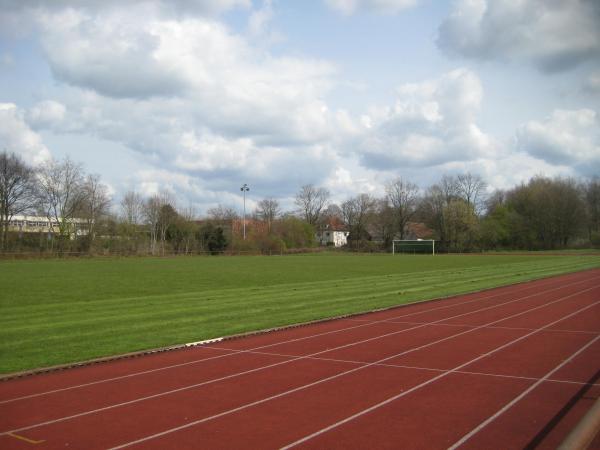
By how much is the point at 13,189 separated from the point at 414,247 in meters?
65.7

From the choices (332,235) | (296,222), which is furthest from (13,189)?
(332,235)

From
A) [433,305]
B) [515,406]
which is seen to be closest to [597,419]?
[515,406]

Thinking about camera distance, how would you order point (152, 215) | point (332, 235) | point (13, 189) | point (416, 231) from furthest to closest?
point (332, 235) < point (416, 231) < point (152, 215) < point (13, 189)

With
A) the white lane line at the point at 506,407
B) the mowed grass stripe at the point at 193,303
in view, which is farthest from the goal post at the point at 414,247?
the white lane line at the point at 506,407

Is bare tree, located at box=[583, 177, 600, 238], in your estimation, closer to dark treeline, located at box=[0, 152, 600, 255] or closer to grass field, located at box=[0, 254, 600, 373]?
dark treeline, located at box=[0, 152, 600, 255]

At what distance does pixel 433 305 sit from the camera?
19891 millimetres

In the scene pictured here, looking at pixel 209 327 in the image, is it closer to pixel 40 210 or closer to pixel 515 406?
pixel 515 406

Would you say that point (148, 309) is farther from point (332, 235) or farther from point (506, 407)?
point (332, 235)

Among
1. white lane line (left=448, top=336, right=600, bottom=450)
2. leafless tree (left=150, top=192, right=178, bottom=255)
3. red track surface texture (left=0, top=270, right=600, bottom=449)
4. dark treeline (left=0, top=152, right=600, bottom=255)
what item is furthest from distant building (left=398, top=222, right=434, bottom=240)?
white lane line (left=448, top=336, right=600, bottom=450)

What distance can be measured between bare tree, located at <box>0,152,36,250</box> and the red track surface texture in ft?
229

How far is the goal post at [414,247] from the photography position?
9862 centimetres

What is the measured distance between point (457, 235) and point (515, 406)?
97613 mm

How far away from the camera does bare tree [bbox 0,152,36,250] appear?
72375 mm

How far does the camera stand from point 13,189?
74.4m
